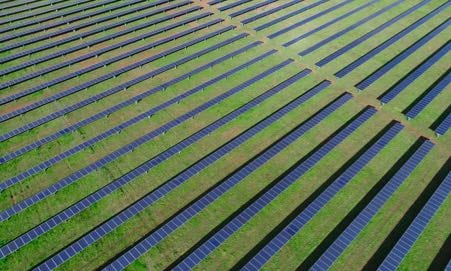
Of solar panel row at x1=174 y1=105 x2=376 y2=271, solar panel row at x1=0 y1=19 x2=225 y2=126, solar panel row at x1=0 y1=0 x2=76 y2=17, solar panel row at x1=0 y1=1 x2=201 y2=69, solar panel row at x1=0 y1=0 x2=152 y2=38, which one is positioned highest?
solar panel row at x1=0 y1=0 x2=76 y2=17

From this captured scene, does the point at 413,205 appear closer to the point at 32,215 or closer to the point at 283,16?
the point at 32,215

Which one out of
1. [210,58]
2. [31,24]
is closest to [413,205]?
[210,58]

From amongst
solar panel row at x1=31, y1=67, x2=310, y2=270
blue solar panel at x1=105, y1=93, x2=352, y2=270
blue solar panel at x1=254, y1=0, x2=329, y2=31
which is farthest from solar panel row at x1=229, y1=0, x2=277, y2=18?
blue solar panel at x1=105, y1=93, x2=352, y2=270

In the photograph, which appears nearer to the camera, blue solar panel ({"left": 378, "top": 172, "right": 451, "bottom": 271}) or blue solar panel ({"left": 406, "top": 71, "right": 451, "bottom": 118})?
blue solar panel ({"left": 378, "top": 172, "right": 451, "bottom": 271})

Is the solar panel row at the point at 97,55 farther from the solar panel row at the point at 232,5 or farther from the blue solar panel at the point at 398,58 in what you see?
the blue solar panel at the point at 398,58

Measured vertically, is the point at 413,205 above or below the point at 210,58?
below

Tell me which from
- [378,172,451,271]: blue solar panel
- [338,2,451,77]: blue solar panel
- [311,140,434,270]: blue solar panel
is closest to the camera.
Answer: [378,172,451,271]: blue solar panel

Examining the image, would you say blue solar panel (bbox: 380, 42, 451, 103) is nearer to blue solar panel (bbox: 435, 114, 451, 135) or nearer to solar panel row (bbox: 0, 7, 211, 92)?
blue solar panel (bbox: 435, 114, 451, 135)

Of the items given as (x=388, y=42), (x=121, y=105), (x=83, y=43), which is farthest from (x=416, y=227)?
(x=83, y=43)
